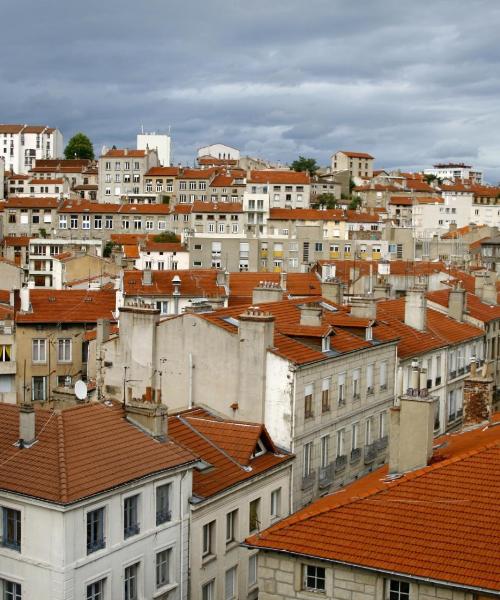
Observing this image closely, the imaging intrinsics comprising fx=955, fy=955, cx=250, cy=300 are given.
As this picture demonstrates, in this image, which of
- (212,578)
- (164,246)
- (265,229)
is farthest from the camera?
(265,229)

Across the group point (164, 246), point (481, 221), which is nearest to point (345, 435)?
point (164, 246)

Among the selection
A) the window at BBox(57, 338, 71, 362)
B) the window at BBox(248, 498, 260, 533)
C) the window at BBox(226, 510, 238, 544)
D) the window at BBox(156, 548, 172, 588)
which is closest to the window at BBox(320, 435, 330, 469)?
the window at BBox(248, 498, 260, 533)

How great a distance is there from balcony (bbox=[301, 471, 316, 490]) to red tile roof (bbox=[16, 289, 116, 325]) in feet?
68.4

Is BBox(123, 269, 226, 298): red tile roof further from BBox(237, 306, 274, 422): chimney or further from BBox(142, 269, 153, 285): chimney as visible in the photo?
BBox(237, 306, 274, 422): chimney

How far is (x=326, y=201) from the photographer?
5886 inches

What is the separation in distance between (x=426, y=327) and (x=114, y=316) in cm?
1827

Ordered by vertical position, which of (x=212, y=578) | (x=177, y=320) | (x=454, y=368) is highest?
(x=177, y=320)

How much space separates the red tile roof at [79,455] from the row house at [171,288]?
34336mm

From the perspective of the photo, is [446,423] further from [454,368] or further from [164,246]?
[164,246]

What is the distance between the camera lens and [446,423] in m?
44.5

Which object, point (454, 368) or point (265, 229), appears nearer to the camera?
point (454, 368)

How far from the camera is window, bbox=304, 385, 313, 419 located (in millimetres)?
33062

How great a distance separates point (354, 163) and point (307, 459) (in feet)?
524

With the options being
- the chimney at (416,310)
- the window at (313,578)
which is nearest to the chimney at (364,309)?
the chimney at (416,310)
